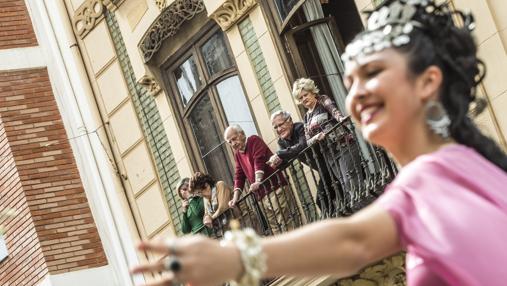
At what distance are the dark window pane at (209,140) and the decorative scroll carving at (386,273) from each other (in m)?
3.05

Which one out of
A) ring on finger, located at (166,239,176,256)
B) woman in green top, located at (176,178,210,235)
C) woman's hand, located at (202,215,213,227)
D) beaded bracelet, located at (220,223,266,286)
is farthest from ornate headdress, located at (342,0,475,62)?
woman in green top, located at (176,178,210,235)

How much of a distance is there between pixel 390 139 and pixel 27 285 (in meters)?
14.7

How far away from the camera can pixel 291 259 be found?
3.71 meters

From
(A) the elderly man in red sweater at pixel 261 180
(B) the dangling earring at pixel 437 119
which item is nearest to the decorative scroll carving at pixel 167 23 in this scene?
(A) the elderly man in red sweater at pixel 261 180

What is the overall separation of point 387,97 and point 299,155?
370 inches

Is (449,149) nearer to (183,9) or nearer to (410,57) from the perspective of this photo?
(410,57)

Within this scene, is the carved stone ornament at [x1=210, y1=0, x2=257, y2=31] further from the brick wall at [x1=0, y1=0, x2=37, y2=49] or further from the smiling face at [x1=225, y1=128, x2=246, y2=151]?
the brick wall at [x1=0, y1=0, x2=37, y2=49]

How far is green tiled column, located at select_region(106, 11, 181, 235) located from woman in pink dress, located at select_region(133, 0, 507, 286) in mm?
12559

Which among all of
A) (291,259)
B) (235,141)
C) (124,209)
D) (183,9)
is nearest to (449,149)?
(291,259)

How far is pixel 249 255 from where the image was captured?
365cm

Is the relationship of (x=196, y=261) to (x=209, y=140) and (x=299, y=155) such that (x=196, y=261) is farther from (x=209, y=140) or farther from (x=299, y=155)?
(x=209, y=140)

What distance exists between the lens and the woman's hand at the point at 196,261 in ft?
11.7

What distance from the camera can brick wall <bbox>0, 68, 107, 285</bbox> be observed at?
60.3 feet

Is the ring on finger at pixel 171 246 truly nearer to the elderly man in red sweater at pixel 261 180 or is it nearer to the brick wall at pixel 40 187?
the elderly man in red sweater at pixel 261 180
